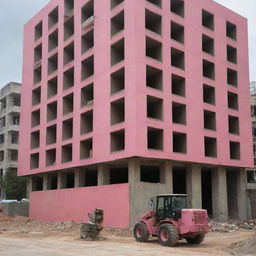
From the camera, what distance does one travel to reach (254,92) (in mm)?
71125

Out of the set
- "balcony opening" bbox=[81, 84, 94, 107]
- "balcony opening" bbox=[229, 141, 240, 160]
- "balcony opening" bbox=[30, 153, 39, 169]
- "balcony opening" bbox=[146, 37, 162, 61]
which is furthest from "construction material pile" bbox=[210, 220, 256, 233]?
"balcony opening" bbox=[30, 153, 39, 169]

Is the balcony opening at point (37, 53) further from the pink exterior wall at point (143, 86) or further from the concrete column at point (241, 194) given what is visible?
the concrete column at point (241, 194)

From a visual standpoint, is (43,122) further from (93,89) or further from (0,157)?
(0,157)

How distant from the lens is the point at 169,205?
893 inches

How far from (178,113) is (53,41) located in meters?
19.1

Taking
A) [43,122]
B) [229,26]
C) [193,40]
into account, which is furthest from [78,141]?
[229,26]

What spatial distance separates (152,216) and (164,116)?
1296 cm

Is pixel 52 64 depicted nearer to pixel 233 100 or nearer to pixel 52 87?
pixel 52 87

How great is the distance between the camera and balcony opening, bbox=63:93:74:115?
143ft

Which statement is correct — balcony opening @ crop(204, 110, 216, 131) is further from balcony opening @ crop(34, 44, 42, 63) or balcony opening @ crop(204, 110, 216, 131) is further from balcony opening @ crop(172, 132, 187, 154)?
balcony opening @ crop(34, 44, 42, 63)

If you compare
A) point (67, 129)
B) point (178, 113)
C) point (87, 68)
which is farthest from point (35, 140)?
point (178, 113)

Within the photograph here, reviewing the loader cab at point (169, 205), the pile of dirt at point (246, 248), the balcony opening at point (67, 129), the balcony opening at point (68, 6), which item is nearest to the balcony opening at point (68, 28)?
the balcony opening at point (68, 6)

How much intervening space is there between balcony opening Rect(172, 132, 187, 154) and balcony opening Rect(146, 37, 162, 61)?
7113 mm

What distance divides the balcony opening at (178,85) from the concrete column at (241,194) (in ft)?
38.5
